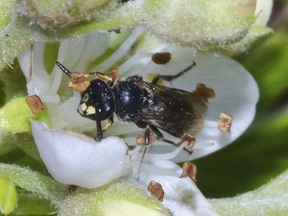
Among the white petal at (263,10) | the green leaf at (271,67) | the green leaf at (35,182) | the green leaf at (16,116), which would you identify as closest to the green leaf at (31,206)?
the green leaf at (35,182)

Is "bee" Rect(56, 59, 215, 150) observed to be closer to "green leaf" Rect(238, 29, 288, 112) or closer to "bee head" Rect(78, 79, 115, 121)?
"bee head" Rect(78, 79, 115, 121)

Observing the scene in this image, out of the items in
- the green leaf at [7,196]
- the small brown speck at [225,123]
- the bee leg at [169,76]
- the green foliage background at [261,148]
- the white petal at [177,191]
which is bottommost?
the green foliage background at [261,148]

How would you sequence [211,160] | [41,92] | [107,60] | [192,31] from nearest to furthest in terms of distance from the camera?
[192,31] < [41,92] < [107,60] < [211,160]

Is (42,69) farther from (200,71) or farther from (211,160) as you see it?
(211,160)

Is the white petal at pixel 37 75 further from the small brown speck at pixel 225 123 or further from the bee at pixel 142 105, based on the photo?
the small brown speck at pixel 225 123

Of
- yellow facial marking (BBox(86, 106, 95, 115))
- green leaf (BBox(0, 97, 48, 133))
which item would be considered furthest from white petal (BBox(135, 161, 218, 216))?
green leaf (BBox(0, 97, 48, 133))

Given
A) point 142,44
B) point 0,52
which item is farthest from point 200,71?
point 0,52
